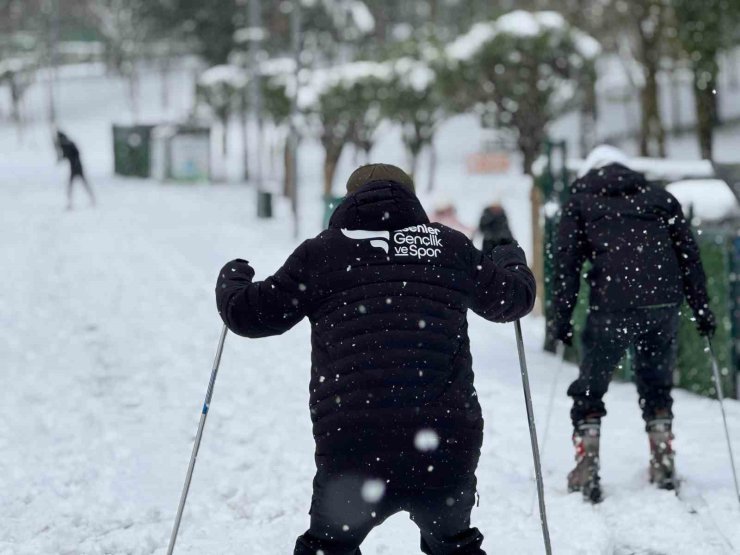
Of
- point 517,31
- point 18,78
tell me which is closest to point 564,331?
point 517,31

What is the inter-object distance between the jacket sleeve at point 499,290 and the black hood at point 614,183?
7.02 ft

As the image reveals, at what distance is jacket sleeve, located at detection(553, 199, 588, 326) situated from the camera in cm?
568

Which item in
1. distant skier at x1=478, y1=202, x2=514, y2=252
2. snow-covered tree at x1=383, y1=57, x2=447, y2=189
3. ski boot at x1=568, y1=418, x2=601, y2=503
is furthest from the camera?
Answer: snow-covered tree at x1=383, y1=57, x2=447, y2=189

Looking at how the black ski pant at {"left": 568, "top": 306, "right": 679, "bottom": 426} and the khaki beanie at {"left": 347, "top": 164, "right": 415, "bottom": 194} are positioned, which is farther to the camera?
the black ski pant at {"left": 568, "top": 306, "right": 679, "bottom": 426}

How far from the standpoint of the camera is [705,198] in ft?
31.0

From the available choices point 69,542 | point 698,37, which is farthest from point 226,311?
point 698,37

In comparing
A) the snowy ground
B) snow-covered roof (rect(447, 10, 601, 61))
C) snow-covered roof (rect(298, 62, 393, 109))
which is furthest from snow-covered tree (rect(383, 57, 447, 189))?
the snowy ground

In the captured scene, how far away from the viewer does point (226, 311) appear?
3438 mm

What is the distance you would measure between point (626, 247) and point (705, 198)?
13.8 ft

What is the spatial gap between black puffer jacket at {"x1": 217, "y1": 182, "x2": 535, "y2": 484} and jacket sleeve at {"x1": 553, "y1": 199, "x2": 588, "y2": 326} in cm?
228

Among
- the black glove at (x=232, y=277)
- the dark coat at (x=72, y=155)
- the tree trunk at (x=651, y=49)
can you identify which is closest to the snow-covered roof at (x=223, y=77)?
the tree trunk at (x=651, y=49)

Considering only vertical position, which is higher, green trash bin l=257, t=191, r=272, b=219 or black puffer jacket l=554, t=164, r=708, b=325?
black puffer jacket l=554, t=164, r=708, b=325

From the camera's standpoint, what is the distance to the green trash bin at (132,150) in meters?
41.9

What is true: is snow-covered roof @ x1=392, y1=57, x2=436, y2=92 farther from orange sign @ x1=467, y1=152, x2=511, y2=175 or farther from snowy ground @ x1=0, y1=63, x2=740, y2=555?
snowy ground @ x1=0, y1=63, x2=740, y2=555
